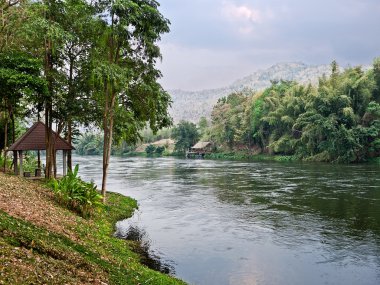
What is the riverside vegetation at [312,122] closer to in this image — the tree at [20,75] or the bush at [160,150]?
the bush at [160,150]

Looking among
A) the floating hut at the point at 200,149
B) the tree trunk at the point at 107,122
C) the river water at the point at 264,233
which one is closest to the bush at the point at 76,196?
the river water at the point at 264,233

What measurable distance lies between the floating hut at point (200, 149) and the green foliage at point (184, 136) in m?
5.93

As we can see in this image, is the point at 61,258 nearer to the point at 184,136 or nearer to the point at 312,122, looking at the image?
the point at 312,122

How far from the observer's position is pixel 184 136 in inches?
5025

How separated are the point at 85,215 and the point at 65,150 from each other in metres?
12.0

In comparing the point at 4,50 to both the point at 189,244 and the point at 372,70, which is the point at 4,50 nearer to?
the point at 189,244

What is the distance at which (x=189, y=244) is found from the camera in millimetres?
17547

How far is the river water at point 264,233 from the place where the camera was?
14.0 metres

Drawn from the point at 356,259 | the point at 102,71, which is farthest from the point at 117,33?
the point at 356,259

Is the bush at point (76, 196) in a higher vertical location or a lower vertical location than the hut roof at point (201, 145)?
lower

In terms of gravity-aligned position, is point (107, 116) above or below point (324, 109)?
below

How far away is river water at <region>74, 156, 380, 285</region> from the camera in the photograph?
1396 centimetres

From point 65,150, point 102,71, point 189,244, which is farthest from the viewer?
point 65,150

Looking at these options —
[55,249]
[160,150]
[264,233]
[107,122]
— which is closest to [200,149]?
[160,150]
